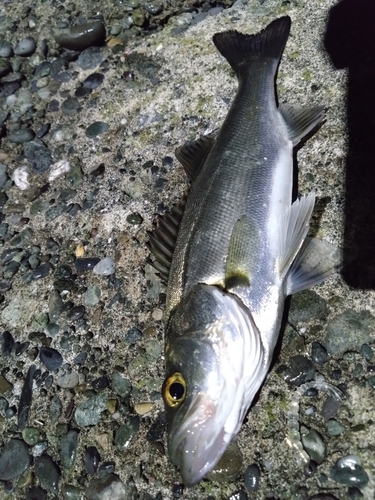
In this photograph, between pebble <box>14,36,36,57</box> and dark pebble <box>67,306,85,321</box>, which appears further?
pebble <box>14,36,36,57</box>

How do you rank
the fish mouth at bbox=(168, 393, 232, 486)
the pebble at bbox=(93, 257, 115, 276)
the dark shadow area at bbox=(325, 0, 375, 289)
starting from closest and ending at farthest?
the fish mouth at bbox=(168, 393, 232, 486) → the dark shadow area at bbox=(325, 0, 375, 289) → the pebble at bbox=(93, 257, 115, 276)

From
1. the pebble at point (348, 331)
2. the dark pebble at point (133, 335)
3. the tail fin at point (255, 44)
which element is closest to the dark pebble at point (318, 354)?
the pebble at point (348, 331)

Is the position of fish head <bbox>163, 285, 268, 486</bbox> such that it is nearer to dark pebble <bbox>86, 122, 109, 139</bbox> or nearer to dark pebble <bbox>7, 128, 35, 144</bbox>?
dark pebble <bbox>86, 122, 109, 139</bbox>

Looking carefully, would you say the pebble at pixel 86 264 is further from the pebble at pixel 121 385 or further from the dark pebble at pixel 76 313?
the pebble at pixel 121 385

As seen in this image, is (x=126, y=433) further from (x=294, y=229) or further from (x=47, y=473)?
(x=294, y=229)

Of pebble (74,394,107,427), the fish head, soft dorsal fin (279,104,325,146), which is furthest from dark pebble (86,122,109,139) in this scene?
pebble (74,394,107,427)

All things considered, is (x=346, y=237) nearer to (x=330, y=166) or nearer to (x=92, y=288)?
(x=330, y=166)
